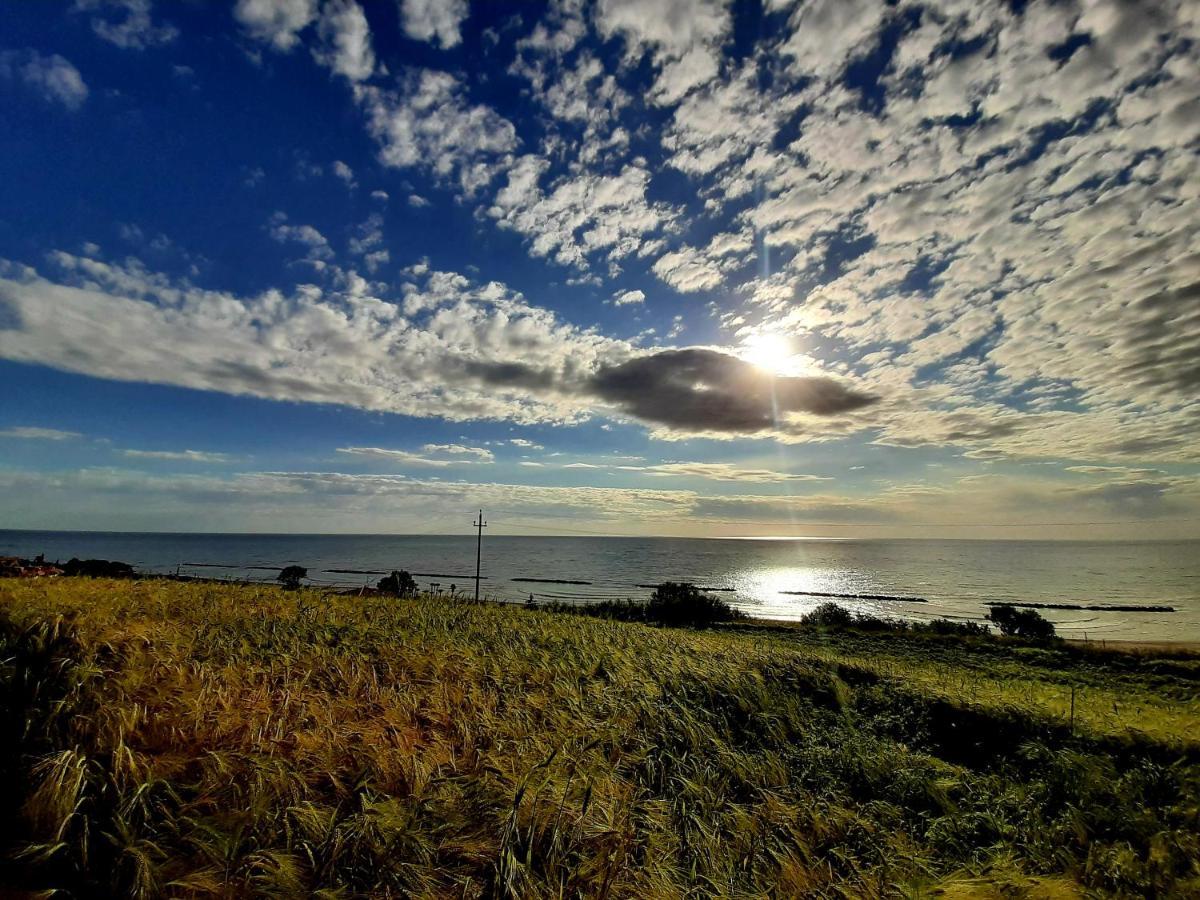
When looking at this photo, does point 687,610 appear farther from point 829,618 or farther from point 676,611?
point 829,618

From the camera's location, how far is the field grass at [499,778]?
3.49 m

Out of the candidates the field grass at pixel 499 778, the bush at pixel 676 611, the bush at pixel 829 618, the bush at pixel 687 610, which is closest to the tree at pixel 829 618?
the bush at pixel 829 618

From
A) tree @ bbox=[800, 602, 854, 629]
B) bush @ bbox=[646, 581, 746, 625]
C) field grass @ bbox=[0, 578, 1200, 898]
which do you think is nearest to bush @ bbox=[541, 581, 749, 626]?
bush @ bbox=[646, 581, 746, 625]

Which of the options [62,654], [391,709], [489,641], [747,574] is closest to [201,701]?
[391,709]

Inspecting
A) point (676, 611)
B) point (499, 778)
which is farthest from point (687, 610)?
point (499, 778)

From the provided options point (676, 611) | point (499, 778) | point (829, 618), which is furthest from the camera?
point (829, 618)

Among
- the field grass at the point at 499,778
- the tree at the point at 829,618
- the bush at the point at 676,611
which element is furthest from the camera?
the bush at the point at 676,611

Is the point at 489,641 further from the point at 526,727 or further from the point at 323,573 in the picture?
the point at 323,573

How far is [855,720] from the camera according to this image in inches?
365

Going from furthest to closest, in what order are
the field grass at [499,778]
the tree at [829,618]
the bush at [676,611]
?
the bush at [676,611]
the tree at [829,618]
the field grass at [499,778]

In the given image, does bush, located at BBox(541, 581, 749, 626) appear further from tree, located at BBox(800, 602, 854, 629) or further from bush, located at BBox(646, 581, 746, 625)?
tree, located at BBox(800, 602, 854, 629)

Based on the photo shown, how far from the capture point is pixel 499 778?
15.4 feet

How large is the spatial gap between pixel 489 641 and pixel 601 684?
2919 millimetres

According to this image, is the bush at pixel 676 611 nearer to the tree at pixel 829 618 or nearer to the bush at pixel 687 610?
the bush at pixel 687 610
